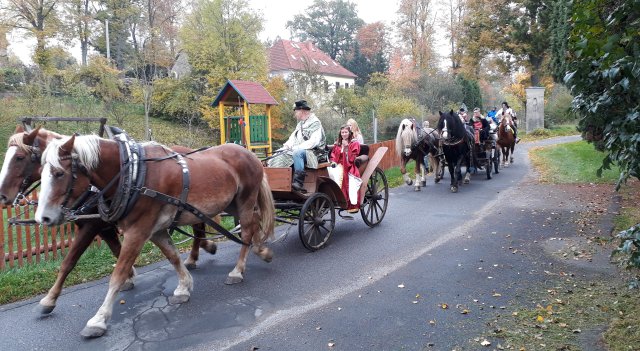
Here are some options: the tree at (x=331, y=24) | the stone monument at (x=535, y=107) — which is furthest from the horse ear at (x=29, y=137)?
the tree at (x=331, y=24)

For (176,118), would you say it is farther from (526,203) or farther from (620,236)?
(620,236)

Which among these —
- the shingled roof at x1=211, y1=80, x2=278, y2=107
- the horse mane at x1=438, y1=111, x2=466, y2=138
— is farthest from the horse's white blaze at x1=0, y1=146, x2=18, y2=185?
the shingled roof at x1=211, y1=80, x2=278, y2=107

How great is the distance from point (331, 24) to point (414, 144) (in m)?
46.9

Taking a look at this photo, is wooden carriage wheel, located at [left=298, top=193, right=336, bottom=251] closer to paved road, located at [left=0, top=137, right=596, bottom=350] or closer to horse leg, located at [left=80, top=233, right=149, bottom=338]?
paved road, located at [left=0, top=137, right=596, bottom=350]

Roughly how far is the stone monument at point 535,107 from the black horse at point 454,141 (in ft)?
73.0

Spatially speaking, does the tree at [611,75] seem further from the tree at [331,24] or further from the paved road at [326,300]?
the tree at [331,24]

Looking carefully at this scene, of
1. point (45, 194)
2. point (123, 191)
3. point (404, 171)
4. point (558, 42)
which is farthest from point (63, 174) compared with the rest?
point (558, 42)

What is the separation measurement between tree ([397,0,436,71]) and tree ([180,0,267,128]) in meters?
17.6

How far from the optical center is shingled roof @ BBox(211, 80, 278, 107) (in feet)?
50.3

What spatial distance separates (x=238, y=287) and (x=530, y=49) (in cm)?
3227

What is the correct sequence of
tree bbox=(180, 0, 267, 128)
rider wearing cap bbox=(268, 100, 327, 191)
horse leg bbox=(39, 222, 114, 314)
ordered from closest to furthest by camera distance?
horse leg bbox=(39, 222, 114, 314)
rider wearing cap bbox=(268, 100, 327, 191)
tree bbox=(180, 0, 267, 128)

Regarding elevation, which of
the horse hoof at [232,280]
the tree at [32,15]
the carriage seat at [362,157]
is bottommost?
the horse hoof at [232,280]

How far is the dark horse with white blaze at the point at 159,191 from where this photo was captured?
4031mm

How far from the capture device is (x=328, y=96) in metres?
25.8
